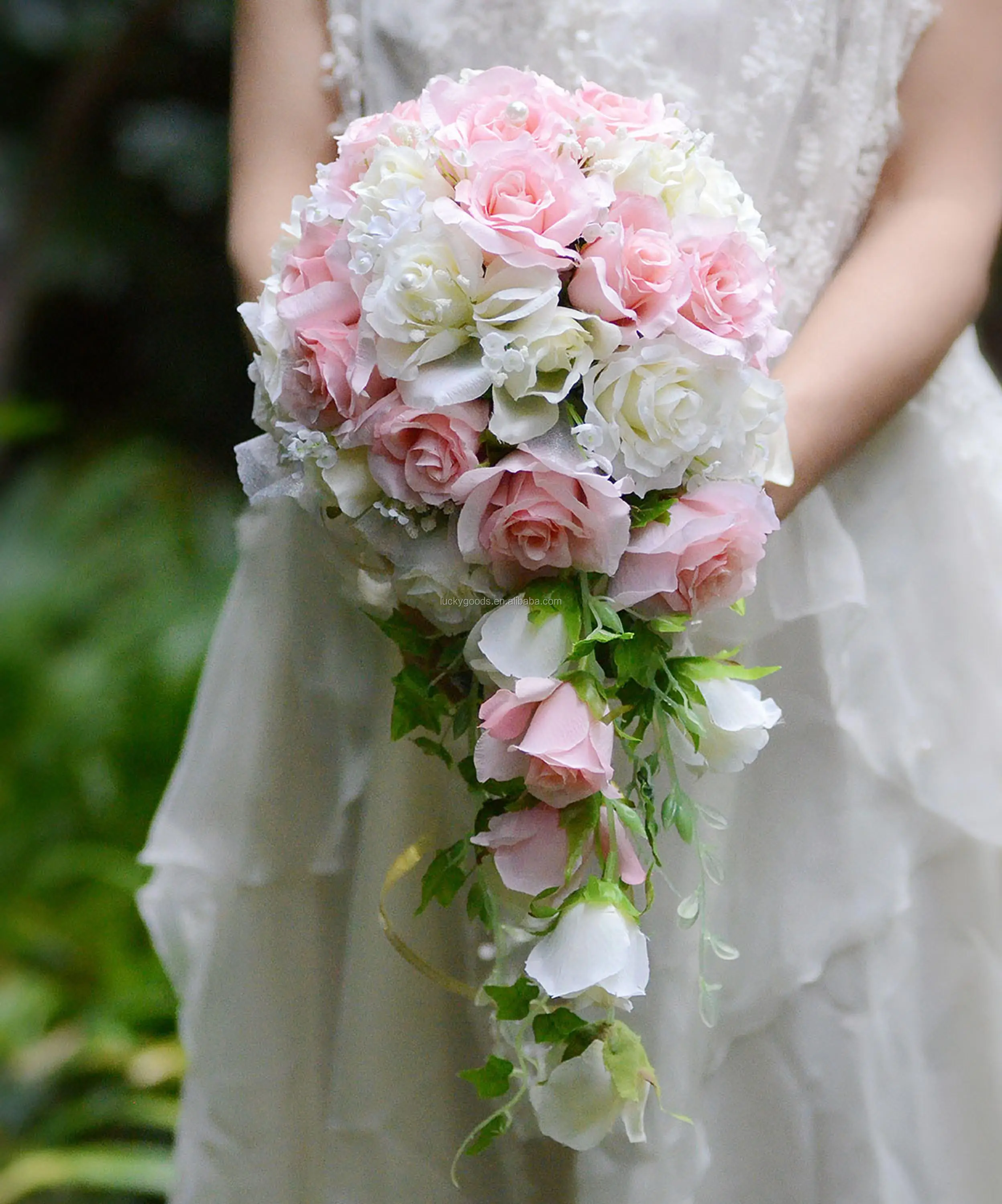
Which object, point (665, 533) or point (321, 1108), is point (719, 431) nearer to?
point (665, 533)

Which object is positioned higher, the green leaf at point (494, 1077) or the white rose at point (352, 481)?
the white rose at point (352, 481)

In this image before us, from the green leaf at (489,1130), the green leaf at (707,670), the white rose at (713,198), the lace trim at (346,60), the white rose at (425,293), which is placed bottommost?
the green leaf at (489,1130)

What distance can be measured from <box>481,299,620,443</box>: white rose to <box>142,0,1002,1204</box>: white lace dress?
227 millimetres

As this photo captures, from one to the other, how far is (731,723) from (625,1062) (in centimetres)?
18

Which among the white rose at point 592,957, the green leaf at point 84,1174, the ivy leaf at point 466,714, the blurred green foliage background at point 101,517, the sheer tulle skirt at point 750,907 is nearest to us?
the white rose at point 592,957

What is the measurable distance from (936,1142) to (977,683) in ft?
1.02

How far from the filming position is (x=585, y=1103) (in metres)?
0.65

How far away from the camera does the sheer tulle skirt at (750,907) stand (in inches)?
33.6

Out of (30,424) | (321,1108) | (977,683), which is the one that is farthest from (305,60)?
(30,424)

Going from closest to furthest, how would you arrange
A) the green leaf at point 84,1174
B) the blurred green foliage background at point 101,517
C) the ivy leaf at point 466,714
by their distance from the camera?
the ivy leaf at point 466,714 → the green leaf at point 84,1174 → the blurred green foliage background at point 101,517

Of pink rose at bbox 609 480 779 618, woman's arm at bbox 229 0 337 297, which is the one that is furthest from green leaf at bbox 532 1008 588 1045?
woman's arm at bbox 229 0 337 297

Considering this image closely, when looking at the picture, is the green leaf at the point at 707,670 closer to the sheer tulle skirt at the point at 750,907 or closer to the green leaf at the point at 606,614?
the green leaf at the point at 606,614

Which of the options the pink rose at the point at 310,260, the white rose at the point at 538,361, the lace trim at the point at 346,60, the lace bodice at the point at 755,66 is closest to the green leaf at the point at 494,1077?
the white rose at the point at 538,361

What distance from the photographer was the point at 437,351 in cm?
64
